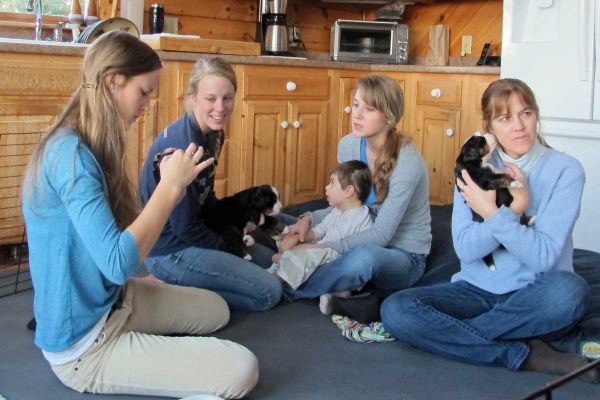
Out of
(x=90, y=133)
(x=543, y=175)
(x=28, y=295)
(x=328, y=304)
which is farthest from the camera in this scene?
(x=28, y=295)

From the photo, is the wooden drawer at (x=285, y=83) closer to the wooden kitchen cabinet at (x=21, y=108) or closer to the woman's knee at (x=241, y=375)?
the wooden kitchen cabinet at (x=21, y=108)

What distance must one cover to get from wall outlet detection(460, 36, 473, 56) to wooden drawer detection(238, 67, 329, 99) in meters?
0.98

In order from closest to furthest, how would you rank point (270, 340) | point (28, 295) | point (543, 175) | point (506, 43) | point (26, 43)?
point (543, 175) < point (270, 340) < point (28, 295) < point (26, 43) < point (506, 43)

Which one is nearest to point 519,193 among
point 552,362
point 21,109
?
point 552,362

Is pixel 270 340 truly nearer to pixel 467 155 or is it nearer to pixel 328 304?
pixel 328 304

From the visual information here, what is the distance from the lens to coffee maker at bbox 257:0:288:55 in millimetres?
4469

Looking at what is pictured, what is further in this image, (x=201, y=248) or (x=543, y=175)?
(x=201, y=248)

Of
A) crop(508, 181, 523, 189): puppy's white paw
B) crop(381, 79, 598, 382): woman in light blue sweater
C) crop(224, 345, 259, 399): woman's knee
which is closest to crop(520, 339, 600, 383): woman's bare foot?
crop(381, 79, 598, 382): woman in light blue sweater

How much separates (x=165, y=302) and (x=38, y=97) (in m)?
1.33

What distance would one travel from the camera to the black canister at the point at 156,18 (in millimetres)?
4102

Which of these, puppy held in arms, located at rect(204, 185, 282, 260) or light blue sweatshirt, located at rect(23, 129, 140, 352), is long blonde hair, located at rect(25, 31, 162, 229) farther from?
puppy held in arms, located at rect(204, 185, 282, 260)

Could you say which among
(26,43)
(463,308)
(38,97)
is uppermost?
(26,43)

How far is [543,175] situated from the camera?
229 centimetres

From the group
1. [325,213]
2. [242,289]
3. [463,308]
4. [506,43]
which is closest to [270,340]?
[242,289]
